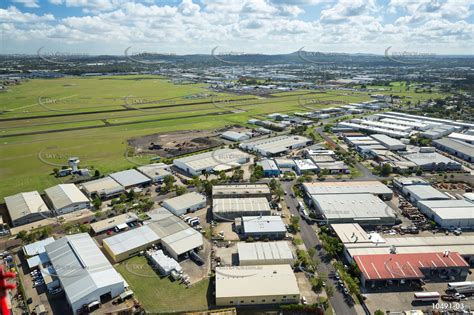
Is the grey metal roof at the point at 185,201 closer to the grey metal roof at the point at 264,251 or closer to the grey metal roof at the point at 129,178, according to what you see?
the grey metal roof at the point at 129,178

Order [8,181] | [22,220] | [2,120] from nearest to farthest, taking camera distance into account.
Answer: [22,220] → [8,181] → [2,120]

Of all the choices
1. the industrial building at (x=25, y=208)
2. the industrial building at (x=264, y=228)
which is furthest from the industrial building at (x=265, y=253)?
the industrial building at (x=25, y=208)

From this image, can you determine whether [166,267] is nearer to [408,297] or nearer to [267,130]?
[408,297]

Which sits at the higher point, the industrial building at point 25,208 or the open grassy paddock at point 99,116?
the open grassy paddock at point 99,116

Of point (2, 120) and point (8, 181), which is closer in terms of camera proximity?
point (8, 181)

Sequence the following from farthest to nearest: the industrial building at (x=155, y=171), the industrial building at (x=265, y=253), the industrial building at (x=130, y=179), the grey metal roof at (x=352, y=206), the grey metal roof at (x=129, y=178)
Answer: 1. the industrial building at (x=155, y=171)
2. the grey metal roof at (x=129, y=178)
3. the industrial building at (x=130, y=179)
4. the grey metal roof at (x=352, y=206)
5. the industrial building at (x=265, y=253)

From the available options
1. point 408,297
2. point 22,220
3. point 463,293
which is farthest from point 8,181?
point 463,293

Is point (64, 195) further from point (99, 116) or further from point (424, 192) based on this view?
point (99, 116)

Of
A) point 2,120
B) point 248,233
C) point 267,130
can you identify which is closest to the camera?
point 248,233
